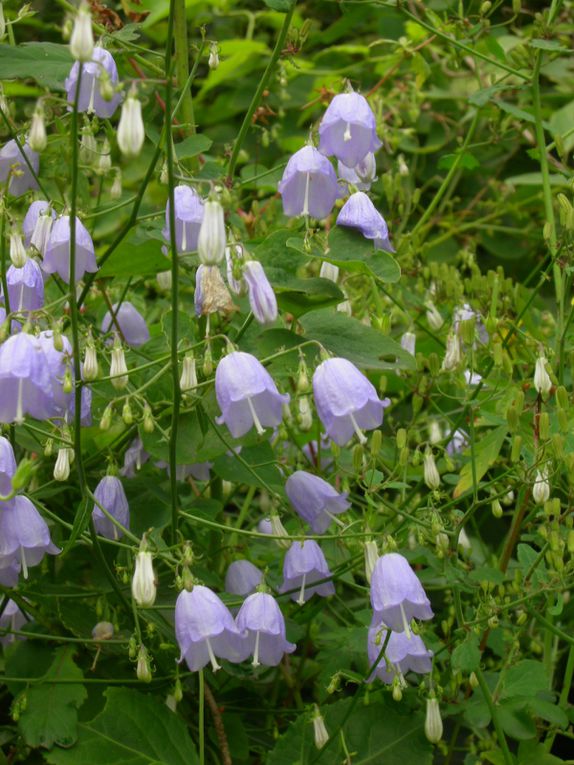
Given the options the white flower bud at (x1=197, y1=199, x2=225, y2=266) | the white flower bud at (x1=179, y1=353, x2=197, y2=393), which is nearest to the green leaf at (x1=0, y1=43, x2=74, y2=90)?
the white flower bud at (x1=179, y1=353, x2=197, y2=393)

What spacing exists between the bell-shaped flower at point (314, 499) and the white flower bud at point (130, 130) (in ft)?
2.11

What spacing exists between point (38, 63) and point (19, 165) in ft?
0.57

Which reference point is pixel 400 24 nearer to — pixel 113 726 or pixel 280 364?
pixel 280 364

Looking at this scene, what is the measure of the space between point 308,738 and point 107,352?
2.15 ft

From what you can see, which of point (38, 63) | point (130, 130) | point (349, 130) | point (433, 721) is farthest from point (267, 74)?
point (433, 721)

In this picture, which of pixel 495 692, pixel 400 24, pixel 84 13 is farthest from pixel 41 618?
pixel 400 24

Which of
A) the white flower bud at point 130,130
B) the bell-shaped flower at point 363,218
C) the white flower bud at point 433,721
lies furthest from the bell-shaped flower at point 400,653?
the white flower bud at point 130,130

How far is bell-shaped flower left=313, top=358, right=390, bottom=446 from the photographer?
1.29 m

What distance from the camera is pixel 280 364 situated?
146 cm

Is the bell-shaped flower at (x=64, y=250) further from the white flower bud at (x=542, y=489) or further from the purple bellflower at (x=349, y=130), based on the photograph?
the white flower bud at (x=542, y=489)

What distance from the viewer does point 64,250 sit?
1447 millimetres

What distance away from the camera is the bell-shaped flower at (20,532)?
1.40 m

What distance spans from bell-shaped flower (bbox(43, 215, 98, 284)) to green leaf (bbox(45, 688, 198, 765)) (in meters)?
0.61

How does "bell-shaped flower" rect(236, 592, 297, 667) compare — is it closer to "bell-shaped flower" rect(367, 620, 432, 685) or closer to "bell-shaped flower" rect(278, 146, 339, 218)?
"bell-shaped flower" rect(367, 620, 432, 685)
